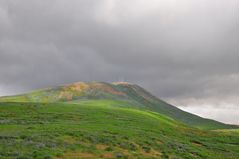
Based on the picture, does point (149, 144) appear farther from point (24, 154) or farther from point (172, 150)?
point (24, 154)

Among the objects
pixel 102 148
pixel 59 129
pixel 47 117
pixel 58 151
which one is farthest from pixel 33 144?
pixel 47 117

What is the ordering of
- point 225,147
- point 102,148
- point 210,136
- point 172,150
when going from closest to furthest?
1. point 102,148
2. point 172,150
3. point 225,147
4. point 210,136

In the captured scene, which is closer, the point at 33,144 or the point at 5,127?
the point at 33,144

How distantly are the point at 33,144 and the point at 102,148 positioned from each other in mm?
7693

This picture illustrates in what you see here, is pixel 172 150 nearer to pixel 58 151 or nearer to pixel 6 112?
pixel 58 151

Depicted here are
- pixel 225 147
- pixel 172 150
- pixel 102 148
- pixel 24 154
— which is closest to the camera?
pixel 24 154

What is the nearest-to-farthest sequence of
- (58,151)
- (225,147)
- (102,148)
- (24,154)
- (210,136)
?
(24,154) < (58,151) < (102,148) < (225,147) < (210,136)

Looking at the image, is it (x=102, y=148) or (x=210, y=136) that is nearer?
(x=102, y=148)

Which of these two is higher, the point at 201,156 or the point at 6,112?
the point at 6,112

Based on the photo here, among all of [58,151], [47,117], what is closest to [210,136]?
[47,117]

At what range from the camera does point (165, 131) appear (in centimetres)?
6425

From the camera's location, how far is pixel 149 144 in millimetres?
45562

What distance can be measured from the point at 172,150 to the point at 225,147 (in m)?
18.1

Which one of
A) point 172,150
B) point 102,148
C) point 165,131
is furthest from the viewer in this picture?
point 165,131
